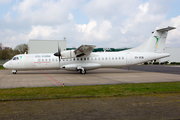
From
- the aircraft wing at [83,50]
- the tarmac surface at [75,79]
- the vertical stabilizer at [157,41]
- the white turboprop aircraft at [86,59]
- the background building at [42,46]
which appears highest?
the background building at [42,46]

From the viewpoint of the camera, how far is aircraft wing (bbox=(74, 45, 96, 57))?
19422 mm

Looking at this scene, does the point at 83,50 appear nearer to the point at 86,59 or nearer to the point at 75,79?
the point at 86,59

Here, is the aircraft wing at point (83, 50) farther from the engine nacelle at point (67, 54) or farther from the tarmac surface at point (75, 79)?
the tarmac surface at point (75, 79)

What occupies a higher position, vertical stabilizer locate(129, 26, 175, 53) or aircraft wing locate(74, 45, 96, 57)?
vertical stabilizer locate(129, 26, 175, 53)

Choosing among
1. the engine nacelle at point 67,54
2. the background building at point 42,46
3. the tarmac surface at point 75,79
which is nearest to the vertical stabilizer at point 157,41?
the tarmac surface at point 75,79

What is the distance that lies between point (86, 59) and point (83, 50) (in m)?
2.28

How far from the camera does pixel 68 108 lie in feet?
20.8

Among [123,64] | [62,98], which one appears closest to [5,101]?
[62,98]

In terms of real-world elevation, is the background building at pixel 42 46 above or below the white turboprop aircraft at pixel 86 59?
above

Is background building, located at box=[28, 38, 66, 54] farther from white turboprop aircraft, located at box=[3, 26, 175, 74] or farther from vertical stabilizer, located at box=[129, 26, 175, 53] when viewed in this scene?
vertical stabilizer, located at box=[129, 26, 175, 53]

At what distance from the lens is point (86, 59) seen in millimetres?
22234

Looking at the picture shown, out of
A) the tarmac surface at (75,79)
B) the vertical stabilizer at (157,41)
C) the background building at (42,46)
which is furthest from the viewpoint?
the background building at (42,46)

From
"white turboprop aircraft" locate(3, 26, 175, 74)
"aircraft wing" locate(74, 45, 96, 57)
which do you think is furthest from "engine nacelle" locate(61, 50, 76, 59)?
"aircraft wing" locate(74, 45, 96, 57)

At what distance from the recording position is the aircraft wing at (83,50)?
19422mm
